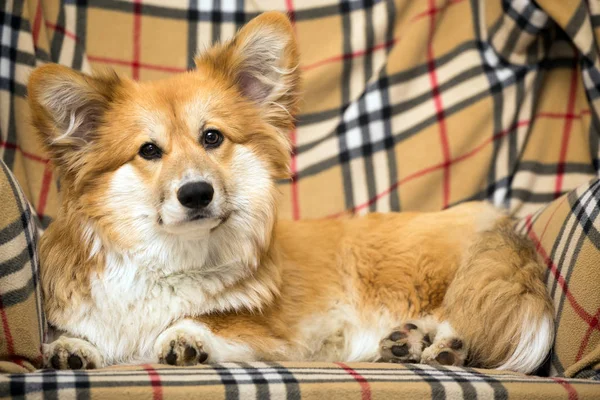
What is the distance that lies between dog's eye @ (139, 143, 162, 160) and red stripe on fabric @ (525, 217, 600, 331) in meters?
1.29

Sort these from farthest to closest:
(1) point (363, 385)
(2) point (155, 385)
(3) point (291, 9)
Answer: (3) point (291, 9) < (1) point (363, 385) < (2) point (155, 385)

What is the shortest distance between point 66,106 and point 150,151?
276 mm

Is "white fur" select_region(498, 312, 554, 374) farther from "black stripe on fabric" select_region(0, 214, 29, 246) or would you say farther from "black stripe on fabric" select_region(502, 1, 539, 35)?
"black stripe on fabric" select_region(0, 214, 29, 246)

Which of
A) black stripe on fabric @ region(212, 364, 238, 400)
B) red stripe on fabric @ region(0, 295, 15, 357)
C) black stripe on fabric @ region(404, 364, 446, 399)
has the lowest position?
black stripe on fabric @ region(404, 364, 446, 399)

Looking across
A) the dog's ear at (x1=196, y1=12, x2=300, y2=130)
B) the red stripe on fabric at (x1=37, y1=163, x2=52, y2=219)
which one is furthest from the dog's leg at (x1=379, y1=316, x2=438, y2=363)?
the red stripe on fabric at (x1=37, y1=163, x2=52, y2=219)

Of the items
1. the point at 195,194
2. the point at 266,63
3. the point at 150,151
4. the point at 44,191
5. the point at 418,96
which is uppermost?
the point at 266,63

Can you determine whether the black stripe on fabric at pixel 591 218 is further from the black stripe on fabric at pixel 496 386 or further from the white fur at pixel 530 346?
the black stripe on fabric at pixel 496 386

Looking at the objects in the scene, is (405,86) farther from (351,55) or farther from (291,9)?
(291,9)

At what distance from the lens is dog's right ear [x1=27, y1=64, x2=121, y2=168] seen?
2002mm

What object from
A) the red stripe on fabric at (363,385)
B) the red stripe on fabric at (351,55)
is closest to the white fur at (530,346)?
the red stripe on fabric at (363,385)

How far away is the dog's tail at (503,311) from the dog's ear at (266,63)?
0.78m

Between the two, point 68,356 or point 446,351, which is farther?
point 446,351

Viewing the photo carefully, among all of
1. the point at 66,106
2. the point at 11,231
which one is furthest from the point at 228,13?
the point at 11,231

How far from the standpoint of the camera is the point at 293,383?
5.80 ft
